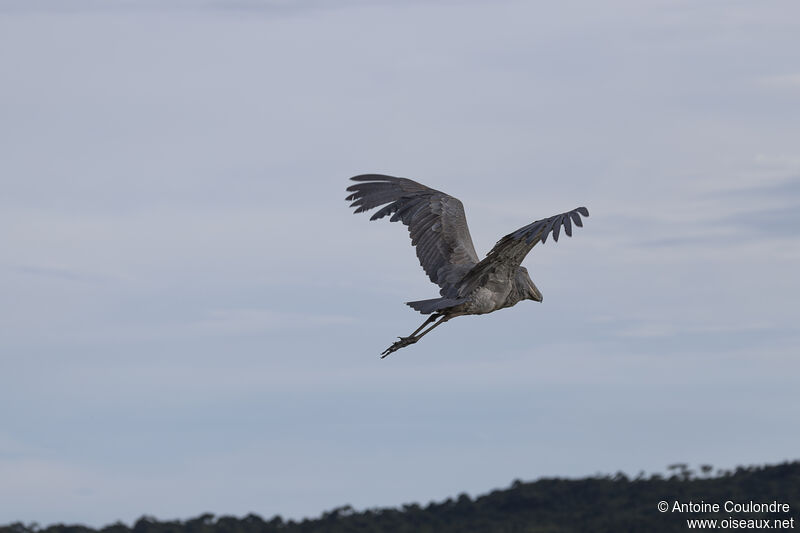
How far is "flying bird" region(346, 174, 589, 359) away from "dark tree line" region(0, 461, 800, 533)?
138 feet

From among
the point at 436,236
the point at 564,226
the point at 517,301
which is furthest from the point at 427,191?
the point at 564,226

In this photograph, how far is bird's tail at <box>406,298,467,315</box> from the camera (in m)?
20.0

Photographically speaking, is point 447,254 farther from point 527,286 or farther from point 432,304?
point 432,304

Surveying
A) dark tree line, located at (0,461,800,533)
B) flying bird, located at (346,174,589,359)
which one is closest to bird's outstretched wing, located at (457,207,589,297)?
flying bird, located at (346,174,589,359)

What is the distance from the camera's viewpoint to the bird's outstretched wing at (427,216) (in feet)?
74.6

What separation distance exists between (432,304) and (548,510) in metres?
49.0

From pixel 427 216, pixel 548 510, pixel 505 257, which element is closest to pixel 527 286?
pixel 505 257

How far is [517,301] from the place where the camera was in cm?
2228

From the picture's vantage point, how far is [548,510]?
67.2m

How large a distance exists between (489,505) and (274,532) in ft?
37.1

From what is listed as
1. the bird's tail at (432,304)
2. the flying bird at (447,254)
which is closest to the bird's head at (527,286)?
the flying bird at (447,254)

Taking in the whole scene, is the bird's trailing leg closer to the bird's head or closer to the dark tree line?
the bird's head

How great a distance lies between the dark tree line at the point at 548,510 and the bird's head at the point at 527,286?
4202cm

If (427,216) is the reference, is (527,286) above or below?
below
